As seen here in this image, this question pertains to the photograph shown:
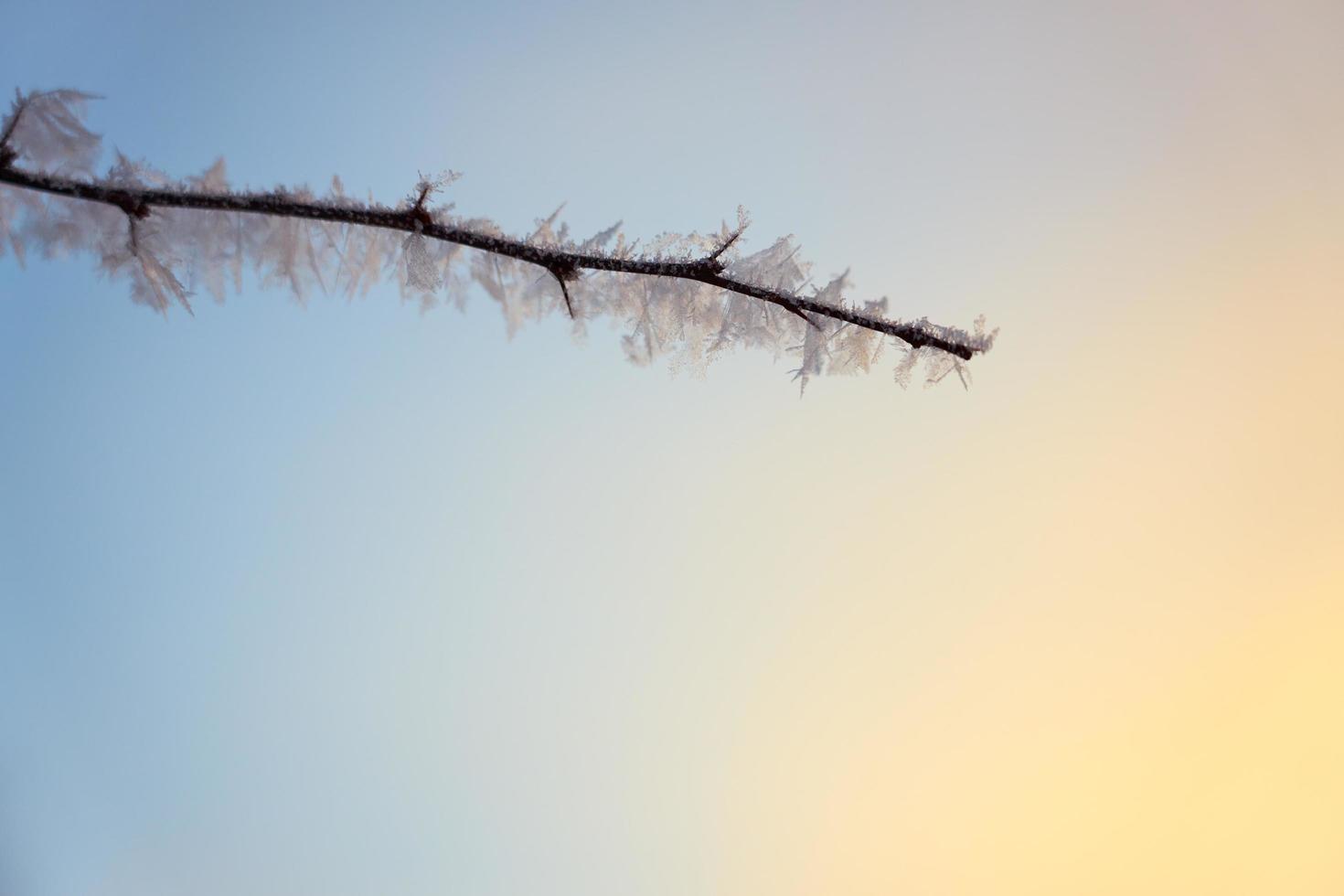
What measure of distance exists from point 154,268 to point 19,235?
0.16 ft

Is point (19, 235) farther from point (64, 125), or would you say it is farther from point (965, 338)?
point (965, 338)

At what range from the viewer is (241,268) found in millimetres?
270

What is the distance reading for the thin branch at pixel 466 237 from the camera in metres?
0.24

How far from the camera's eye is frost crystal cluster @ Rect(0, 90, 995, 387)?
25 centimetres

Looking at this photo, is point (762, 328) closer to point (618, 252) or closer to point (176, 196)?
point (618, 252)

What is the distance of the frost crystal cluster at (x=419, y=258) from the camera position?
0.25 meters

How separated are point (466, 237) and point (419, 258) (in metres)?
0.03

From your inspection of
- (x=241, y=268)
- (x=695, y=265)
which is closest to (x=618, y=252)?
(x=695, y=265)

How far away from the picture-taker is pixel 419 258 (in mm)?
268

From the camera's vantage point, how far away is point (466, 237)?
252mm

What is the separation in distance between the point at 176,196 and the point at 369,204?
58mm

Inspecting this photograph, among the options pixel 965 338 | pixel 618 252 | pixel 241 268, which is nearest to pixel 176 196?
pixel 241 268

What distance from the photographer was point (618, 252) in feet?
0.88

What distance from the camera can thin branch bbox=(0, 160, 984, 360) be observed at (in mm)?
239
